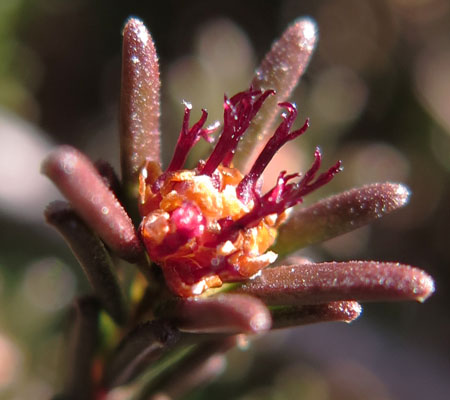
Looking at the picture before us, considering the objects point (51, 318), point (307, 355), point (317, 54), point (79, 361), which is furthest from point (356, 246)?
point (79, 361)

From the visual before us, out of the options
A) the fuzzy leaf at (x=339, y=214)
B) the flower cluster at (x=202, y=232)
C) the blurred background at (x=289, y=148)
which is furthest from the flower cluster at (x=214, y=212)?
the blurred background at (x=289, y=148)

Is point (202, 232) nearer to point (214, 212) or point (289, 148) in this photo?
point (214, 212)

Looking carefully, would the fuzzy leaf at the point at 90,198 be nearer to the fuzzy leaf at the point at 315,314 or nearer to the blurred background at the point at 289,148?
the fuzzy leaf at the point at 315,314

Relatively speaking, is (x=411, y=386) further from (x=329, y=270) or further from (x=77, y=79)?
(x=77, y=79)

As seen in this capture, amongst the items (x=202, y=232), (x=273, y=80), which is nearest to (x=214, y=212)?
(x=202, y=232)

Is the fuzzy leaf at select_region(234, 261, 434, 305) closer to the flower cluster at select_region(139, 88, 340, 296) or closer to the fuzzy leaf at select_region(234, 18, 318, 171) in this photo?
the flower cluster at select_region(139, 88, 340, 296)

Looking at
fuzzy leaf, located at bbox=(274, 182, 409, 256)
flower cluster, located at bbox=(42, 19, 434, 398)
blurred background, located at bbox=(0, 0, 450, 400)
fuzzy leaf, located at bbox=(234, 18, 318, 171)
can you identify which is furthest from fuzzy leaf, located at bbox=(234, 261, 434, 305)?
→ blurred background, located at bbox=(0, 0, 450, 400)
